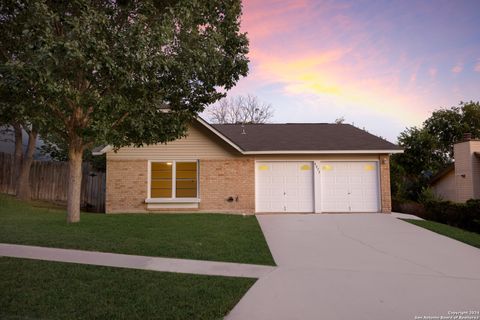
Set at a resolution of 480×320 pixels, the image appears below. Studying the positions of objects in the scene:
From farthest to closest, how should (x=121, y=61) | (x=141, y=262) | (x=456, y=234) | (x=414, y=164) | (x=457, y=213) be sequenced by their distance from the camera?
(x=414, y=164), (x=457, y=213), (x=456, y=234), (x=121, y=61), (x=141, y=262)

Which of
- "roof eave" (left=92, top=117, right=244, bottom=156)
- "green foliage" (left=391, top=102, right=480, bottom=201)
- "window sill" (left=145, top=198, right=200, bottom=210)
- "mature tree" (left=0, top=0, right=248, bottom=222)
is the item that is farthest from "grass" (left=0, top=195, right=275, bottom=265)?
"green foliage" (left=391, top=102, right=480, bottom=201)

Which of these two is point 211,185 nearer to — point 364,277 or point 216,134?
point 216,134

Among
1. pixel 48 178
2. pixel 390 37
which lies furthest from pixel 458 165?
pixel 48 178

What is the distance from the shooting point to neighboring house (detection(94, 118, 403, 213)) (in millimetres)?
14961

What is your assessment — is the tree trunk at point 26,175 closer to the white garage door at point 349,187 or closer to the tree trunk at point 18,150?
the tree trunk at point 18,150

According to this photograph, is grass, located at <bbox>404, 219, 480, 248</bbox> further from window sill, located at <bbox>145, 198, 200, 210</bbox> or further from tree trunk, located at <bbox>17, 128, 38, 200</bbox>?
tree trunk, located at <bbox>17, 128, 38, 200</bbox>

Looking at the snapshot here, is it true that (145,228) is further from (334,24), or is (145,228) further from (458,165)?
(458,165)

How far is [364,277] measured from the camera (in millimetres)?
6148

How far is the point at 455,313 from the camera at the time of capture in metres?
4.61

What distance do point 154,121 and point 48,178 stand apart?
1221 centimetres

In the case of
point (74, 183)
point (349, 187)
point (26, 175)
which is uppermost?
point (26, 175)

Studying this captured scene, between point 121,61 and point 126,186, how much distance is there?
791 cm

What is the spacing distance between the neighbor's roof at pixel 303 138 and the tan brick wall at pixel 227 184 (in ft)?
3.35

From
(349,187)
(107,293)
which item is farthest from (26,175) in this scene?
(349,187)
